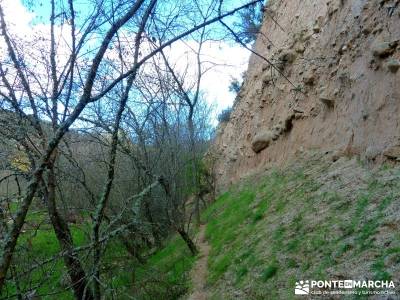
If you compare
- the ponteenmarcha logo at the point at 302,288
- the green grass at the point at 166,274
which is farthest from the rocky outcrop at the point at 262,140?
the ponteenmarcha logo at the point at 302,288

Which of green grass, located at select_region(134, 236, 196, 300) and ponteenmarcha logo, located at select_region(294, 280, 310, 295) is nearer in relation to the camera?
ponteenmarcha logo, located at select_region(294, 280, 310, 295)

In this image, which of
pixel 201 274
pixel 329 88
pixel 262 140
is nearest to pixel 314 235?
pixel 201 274

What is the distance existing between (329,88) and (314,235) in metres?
4.82

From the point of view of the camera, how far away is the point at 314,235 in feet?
18.7

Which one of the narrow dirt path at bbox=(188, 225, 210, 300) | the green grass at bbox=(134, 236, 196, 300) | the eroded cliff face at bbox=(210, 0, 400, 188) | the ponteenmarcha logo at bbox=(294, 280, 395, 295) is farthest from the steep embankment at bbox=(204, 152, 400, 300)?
the green grass at bbox=(134, 236, 196, 300)

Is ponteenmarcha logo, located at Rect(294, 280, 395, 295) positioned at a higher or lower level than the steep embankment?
lower

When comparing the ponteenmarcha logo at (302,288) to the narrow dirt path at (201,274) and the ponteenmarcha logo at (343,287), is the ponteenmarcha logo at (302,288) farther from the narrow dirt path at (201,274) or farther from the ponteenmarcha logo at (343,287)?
the narrow dirt path at (201,274)

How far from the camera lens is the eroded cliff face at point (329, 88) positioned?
6.80 meters

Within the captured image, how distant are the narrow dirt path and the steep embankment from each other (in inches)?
7.9

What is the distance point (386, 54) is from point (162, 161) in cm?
866

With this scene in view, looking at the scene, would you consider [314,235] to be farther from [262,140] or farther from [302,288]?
[262,140]

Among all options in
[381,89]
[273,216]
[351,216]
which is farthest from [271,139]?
[351,216]

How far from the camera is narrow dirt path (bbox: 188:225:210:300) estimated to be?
7.56 meters

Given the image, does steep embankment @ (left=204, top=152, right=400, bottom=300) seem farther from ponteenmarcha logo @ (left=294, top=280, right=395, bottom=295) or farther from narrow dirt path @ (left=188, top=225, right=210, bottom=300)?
narrow dirt path @ (left=188, top=225, right=210, bottom=300)
